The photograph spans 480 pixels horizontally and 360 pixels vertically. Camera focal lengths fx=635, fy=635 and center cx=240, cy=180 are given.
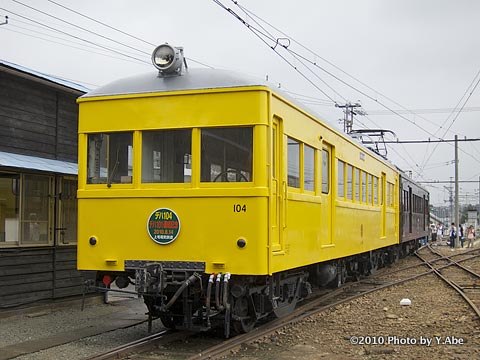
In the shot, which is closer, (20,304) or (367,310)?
(20,304)

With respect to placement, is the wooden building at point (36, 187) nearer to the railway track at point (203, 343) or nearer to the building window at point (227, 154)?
the railway track at point (203, 343)

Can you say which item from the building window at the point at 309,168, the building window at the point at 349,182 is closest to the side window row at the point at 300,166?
the building window at the point at 309,168

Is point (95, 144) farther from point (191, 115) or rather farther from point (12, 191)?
point (12, 191)

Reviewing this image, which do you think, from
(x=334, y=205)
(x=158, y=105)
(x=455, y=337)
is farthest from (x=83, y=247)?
(x=455, y=337)

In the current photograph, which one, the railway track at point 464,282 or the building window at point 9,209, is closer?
the building window at point 9,209

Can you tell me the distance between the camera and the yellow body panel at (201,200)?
6.92 meters

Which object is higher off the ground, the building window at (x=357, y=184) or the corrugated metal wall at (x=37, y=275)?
the building window at (x=357, y=184)

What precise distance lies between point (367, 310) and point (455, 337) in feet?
7.98

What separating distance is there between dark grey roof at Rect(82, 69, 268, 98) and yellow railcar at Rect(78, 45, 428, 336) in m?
0.02

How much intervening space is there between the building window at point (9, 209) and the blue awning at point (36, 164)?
1.02 feet

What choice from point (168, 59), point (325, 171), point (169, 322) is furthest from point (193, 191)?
point (325, 171)

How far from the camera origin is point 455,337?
7.86m

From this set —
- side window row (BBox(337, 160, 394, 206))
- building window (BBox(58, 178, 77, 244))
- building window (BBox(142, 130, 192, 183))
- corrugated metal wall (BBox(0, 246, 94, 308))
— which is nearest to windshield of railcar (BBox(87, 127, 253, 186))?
building window (BBox(142, 130, 192, 183))

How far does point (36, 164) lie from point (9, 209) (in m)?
0.78
